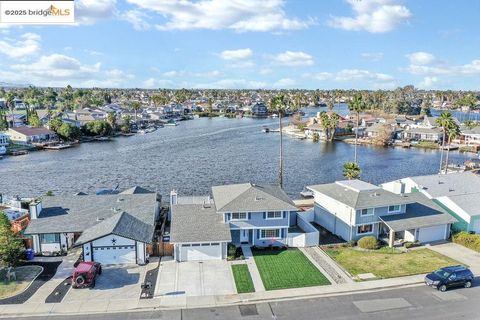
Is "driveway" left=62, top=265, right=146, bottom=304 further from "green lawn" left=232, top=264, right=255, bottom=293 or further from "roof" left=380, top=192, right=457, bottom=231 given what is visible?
"roof" left=380, top=192, right=457, bottom=231

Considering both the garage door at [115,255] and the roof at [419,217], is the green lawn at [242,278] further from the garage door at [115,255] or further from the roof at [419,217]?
the roof at [419,217]

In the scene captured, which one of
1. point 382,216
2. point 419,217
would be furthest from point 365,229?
point 419,217

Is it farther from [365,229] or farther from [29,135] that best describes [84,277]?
[29,135]

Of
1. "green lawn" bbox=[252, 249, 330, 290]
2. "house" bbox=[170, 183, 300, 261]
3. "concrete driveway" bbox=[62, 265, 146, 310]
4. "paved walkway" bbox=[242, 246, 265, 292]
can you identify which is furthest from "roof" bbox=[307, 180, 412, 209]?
"concrete driveway" bbox=[62, 265, 146, 310]

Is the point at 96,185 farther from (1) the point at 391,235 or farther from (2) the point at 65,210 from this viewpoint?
Answer: (1) the point at 391,235

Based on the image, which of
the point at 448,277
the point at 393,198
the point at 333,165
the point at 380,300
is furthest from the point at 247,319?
the point at 333,165

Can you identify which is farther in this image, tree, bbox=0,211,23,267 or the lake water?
the lake water

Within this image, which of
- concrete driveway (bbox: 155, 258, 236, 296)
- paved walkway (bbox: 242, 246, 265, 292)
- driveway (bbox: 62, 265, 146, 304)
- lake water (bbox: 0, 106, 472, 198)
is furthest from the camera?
lake water (bbox: 0, 106, 472, 198)
